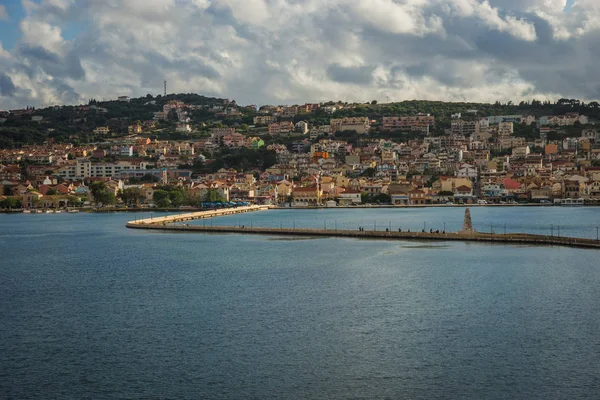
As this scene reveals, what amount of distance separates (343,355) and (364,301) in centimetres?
473

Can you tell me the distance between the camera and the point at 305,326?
1498cm

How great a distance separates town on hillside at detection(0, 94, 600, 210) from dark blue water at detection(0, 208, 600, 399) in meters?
38.9

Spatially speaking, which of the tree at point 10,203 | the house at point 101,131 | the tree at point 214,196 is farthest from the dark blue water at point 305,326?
the house at point 101,131

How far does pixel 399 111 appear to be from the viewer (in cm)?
11869

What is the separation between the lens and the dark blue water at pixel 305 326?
1148 cm

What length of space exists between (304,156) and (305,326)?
7458 centimetres

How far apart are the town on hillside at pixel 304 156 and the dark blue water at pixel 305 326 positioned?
3886 cm

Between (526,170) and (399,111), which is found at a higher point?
(399,111)

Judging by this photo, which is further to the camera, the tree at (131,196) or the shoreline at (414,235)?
the tree at (131,196)

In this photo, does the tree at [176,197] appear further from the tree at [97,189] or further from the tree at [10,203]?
the tree at [10,203]

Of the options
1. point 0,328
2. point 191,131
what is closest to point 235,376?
point 0,328

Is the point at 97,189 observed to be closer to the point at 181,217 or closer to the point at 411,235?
the point at 181,217

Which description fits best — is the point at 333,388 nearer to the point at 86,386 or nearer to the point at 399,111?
the point at 86,386

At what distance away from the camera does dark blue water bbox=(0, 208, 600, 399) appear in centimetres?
1148
